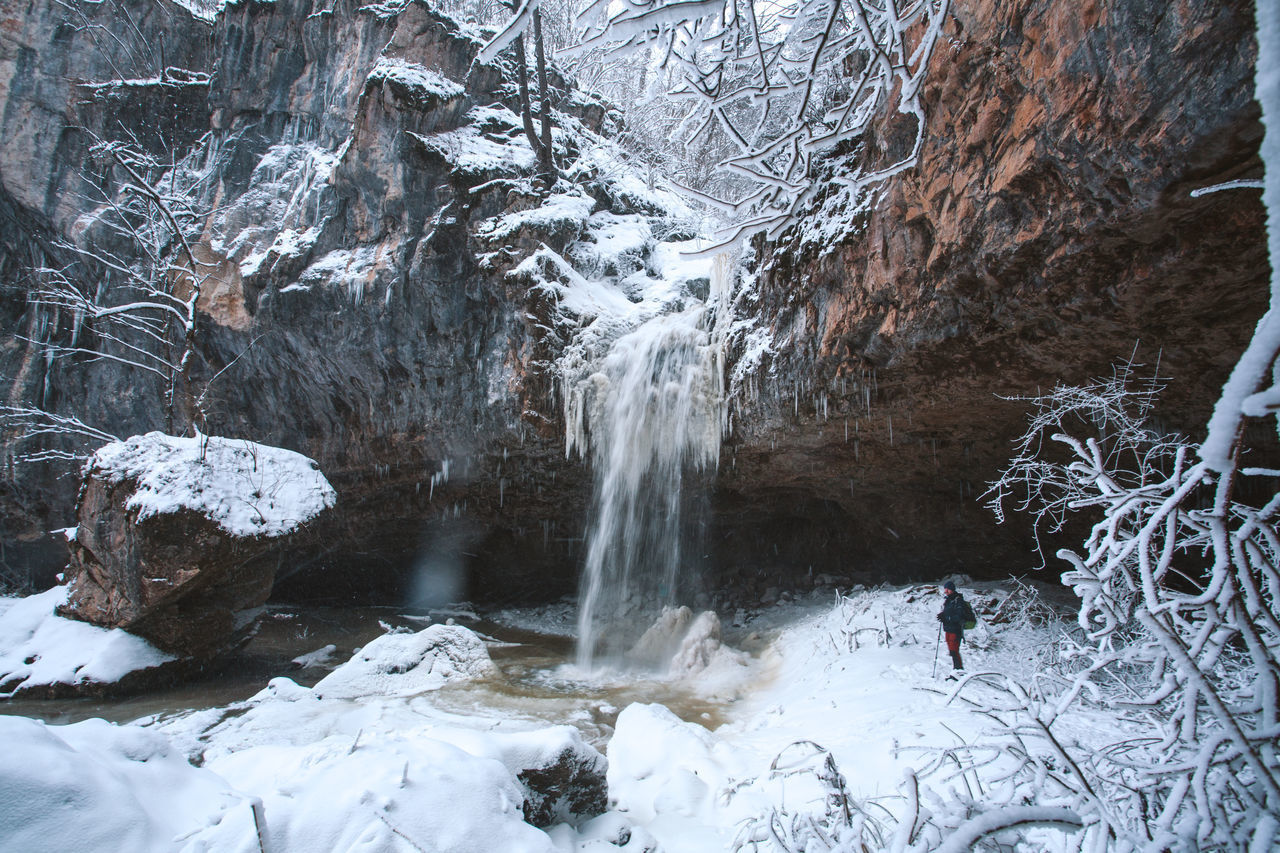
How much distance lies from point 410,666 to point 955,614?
22.5ft

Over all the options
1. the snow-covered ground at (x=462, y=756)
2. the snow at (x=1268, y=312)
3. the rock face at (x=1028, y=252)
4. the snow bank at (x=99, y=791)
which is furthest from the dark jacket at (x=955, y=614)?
the snow bank at (x=99, y=791)

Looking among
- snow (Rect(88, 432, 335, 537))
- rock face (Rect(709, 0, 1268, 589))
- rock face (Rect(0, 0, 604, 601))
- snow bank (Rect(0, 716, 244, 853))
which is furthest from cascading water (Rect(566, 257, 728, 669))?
snow bank (Rect(0, 716, 244, 853))

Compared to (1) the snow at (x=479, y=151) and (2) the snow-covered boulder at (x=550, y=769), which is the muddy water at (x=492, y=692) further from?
(1) the snow at (x=479, y=151)

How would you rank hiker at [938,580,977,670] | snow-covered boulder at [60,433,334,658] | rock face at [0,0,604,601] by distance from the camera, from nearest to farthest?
hiker at [938,580,977,670]
snow-covered boulder at [60,433,334,658]
rock face at [0,0,604,601]

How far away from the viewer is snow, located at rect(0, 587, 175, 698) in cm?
714

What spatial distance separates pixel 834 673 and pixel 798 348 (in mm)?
3812

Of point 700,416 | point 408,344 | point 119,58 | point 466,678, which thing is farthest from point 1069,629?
point 119,58

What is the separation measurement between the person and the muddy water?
8.28ft

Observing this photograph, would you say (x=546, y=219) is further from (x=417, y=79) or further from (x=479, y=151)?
(x=417, y=79)

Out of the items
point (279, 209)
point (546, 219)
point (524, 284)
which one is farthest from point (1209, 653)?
point (279, 209)

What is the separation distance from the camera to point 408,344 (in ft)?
37.4

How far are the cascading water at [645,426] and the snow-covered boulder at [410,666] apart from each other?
2.02 meters

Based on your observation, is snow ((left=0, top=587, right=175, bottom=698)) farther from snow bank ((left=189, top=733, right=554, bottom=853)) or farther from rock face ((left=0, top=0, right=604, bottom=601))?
snow bank ((left=189, top=733, right=554, bottom=853))

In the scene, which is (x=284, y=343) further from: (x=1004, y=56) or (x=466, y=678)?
(x=1004, y=56)
